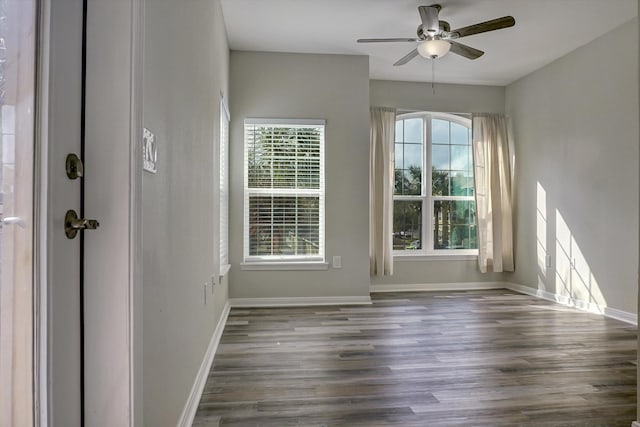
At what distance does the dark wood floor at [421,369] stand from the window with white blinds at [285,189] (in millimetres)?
739

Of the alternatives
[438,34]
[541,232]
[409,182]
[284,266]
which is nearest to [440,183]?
[409,182]

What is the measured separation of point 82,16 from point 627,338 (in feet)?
13.5

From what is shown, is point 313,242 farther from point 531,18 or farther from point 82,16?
point 82,16

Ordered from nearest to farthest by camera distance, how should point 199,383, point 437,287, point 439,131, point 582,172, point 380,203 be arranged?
point 199,383
point 582,172
point 380,203
point 437,287
point 439,131

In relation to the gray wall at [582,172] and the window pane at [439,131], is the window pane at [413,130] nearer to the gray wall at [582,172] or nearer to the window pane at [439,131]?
the window pane at [439,131]

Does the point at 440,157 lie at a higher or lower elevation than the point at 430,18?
lower

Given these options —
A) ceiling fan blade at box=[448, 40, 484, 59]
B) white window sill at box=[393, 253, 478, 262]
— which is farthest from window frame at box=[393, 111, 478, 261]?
ceiling fan blade at box=[448, 40, 484, 59]

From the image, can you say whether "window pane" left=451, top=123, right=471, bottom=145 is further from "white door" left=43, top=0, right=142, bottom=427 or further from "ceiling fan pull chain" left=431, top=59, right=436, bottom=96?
"white door" left=43, top=0, right=142, bottom=427

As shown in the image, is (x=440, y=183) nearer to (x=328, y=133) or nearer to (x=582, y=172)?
(x=582, y=172)

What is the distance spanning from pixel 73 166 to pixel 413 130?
186 inches

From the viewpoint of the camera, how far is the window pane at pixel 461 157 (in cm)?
524

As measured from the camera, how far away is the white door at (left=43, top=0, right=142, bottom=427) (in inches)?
38.8

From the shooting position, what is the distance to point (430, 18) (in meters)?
2.98

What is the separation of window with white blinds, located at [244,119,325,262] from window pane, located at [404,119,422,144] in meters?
1.48
